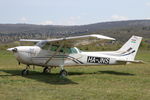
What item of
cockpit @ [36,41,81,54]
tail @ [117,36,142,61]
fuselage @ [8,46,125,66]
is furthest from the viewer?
tail @ [117,36,142,61]

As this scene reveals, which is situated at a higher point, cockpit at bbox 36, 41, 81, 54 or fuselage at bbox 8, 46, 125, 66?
cockpit at bbox 36, 41, 81, 54

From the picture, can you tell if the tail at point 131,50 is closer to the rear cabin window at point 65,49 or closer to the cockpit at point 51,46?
the rear cabin window at point 65,49

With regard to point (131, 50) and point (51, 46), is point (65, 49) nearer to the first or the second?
point (51, 46)

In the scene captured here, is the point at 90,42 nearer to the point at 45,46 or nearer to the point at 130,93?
the point at 45,46

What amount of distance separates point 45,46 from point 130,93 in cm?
617

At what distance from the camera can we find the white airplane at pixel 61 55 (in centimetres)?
1373

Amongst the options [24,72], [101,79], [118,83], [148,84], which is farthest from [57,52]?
[148,84]

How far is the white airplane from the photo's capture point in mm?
13727

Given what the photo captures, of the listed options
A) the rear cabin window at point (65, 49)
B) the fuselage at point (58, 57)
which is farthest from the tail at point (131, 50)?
the rear cabin window at point (65, 49)

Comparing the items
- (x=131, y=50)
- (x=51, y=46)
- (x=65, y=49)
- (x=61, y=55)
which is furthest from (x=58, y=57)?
(x=131, y=50)

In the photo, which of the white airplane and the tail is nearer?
the white airplane

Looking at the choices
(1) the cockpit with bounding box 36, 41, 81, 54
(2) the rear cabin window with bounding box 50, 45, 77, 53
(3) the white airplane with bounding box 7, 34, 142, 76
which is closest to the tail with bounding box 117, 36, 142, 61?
(3) the white airplane with bounding box 7, 34, 142, 76

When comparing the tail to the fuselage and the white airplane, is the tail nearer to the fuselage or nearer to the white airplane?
the white airplane

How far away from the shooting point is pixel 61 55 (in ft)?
47.6
